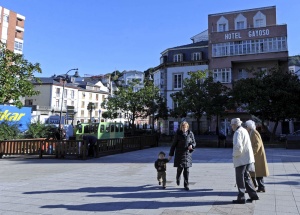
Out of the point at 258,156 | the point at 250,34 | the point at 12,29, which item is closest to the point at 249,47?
the point at 250,34

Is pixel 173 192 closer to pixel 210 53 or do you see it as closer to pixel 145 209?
pixel 145 209

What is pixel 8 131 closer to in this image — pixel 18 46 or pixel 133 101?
pixel 133 101

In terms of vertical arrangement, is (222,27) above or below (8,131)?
above

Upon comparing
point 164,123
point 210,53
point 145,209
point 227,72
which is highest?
point 210,53

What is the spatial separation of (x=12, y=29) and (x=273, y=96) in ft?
139

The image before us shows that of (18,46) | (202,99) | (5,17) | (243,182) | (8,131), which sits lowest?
(243,182)

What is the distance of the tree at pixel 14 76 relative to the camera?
1338 cm

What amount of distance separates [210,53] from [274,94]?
654 inches

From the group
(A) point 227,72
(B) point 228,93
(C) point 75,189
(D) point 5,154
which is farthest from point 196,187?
(A) point 227,72

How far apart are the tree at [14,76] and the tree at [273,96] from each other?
18.1 metres

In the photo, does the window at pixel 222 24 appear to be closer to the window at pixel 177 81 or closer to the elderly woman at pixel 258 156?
the window at pixel 177 81

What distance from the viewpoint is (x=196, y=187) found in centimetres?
767

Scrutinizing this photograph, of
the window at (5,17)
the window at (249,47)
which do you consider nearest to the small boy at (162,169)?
the window at (249,47)

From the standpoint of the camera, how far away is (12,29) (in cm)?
4847
